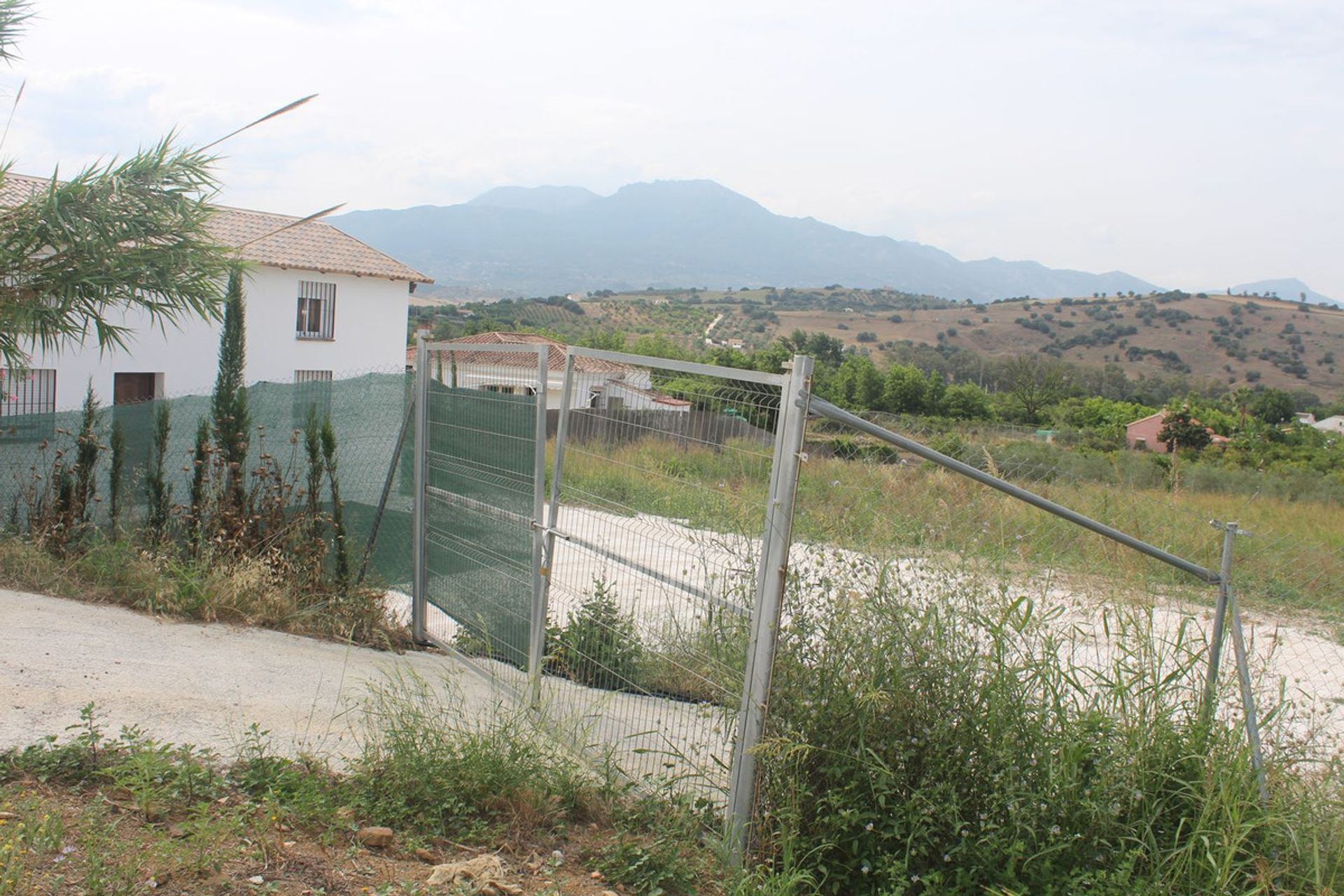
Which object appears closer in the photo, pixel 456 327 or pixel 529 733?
pixel 529 733

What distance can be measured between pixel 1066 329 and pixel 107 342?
74.1 meters

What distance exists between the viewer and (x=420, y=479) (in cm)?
703

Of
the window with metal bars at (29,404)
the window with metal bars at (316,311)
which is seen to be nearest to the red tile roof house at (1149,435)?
the window with metal bars at (316,311)

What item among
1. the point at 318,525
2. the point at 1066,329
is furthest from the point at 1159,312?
the point at 318,525

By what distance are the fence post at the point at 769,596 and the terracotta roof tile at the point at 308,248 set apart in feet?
93.9

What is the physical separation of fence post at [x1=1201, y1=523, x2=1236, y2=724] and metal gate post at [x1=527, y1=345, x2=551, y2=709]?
9.49ft

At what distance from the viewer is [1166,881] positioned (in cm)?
330

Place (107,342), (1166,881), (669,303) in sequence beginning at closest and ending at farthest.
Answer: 1. (1166,881)
2. (107,342)
3. (669,303)

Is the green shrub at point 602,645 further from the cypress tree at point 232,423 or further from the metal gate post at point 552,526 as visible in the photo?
the cypress tree at point 232,423

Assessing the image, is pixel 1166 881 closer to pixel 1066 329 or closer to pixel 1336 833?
pixel 1336 833

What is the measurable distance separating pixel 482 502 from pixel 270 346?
89.8 ft

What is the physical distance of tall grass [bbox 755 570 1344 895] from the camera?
3309 millimetres

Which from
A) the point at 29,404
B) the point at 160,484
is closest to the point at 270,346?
the point at 29,404

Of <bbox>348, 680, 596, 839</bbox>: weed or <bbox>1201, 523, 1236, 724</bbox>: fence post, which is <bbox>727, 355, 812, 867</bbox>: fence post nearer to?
<bbox>348, 680, 596, 839</bbox>: weed
